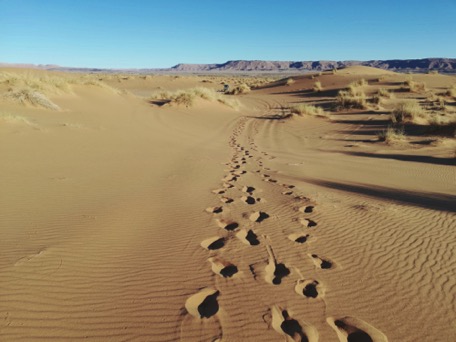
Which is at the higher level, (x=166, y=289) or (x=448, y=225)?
(x=166, y=289)

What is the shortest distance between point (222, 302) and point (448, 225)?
151 inches

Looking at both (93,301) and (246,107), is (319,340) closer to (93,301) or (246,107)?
(93,301)

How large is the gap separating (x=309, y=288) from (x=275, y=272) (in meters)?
0.41

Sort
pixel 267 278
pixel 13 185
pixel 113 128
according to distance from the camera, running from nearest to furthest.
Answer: pixel 267 278, pixel 13 185, pixel 113 128

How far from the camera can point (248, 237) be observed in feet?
14.6

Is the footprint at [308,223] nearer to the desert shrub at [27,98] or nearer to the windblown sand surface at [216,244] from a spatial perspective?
the windblown sand surface at [216,244]

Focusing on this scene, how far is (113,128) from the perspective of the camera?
1187cm

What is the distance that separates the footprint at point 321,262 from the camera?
374cm

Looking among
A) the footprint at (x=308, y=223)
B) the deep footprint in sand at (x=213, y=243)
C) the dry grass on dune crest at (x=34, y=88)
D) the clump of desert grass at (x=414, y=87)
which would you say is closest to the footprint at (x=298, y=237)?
the footprint at (x=308, y=223)

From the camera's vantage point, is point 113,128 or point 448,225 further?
point 113,128

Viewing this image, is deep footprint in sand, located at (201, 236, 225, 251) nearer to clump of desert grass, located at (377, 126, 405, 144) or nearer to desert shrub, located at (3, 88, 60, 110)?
clump of desert grass, located at (377, 126, 405, 144)

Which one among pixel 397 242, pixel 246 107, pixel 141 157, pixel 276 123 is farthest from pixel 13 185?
pixel 246 107

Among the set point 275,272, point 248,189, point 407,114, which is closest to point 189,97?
point 407,114

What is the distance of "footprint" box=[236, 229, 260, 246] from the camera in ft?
14.1
